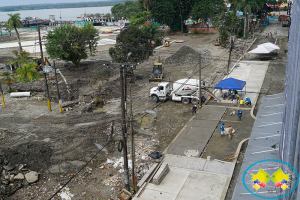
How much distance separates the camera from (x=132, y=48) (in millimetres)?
38844

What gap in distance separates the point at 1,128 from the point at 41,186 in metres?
10.8

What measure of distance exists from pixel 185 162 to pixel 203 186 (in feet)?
9.52

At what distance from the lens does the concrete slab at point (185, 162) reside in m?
19.3

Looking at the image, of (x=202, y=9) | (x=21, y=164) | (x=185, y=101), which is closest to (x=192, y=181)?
(x=21, y=164)

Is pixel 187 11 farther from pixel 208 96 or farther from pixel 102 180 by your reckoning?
pixel 102 180

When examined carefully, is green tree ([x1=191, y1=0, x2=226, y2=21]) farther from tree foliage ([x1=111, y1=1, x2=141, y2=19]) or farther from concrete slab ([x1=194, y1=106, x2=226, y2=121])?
tree foliage ([x1=111, y1=1, x2=141, y2=19])

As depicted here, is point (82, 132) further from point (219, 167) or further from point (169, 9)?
point (169, 9)

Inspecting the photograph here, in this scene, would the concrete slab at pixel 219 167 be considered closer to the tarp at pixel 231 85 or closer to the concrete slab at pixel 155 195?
the concrete slab at pixel 155 195

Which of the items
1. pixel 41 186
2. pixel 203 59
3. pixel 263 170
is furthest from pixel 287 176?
pixel 203 59

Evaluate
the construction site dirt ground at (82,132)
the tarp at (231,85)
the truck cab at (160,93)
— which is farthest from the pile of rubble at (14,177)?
the tarp at (231,85)

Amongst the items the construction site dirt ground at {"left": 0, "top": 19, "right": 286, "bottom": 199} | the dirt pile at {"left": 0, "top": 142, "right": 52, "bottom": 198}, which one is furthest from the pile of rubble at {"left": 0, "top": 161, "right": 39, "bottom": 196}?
the construction site dirt ground at {"left": 0, "top": 19, "right": 286, "bottom": 199}

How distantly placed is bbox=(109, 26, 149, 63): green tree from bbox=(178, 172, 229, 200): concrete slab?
23.4m

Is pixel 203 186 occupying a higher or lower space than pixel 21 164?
lower

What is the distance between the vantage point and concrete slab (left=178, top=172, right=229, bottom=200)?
16297mm
